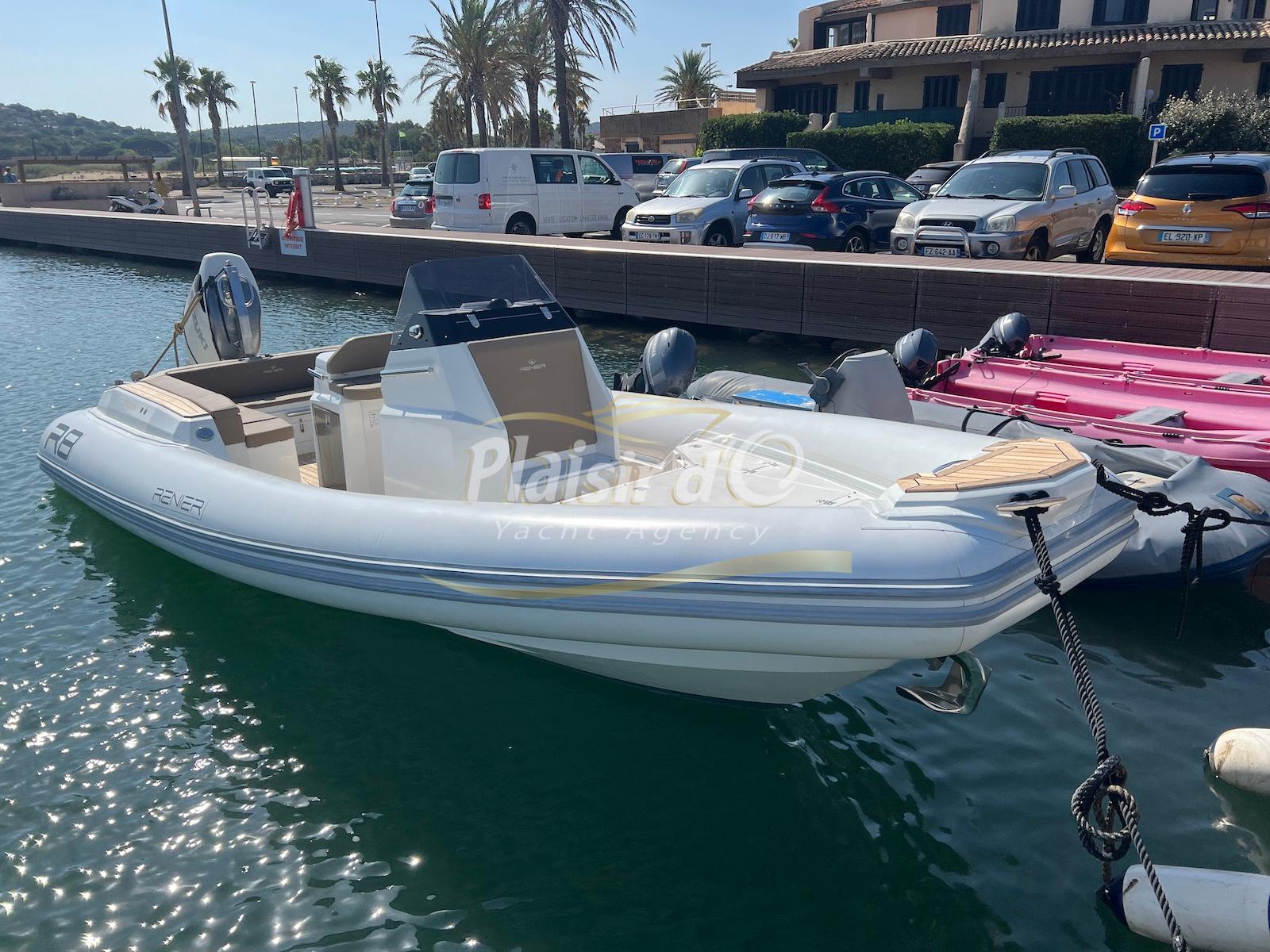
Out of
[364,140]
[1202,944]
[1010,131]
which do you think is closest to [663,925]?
[1202,944]

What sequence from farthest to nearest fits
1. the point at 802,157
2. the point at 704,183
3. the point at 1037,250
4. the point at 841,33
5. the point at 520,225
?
the point at 841,33, the point at 802,157, the point at 520,225, the point at 704,183, the point at 1037,250

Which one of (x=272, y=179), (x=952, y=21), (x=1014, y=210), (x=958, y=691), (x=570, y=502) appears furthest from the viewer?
(x=272, y=179)

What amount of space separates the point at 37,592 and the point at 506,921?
4043mm

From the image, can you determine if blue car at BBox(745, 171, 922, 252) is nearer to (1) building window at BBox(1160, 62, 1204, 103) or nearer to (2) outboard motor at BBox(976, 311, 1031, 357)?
(2) outboard motor at BBox(976, 311, 1031, 357)

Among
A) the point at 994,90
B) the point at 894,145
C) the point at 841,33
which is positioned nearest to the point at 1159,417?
the point at 894,145

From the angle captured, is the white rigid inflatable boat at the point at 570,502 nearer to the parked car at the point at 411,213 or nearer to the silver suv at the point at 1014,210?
the silver suv at the point at 1014,210

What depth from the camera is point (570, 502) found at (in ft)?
13.5

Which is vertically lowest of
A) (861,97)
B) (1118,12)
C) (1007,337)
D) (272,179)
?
(1007,337)

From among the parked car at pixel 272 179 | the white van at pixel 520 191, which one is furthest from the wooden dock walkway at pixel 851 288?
the parked car at pixel 272 179

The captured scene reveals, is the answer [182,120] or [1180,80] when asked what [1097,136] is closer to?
[1180,80]

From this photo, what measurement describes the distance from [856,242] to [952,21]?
2420 cm

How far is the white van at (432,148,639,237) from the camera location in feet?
50.9

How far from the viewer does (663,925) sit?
3170mm

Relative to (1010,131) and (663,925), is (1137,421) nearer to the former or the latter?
(663,925)
